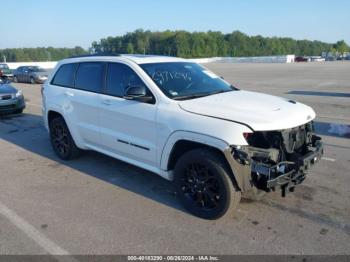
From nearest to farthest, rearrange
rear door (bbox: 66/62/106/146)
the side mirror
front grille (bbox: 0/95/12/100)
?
the side mirror
rear door (bbox: 66/62/106/146)
front grille (bbox: 0/95/12/100)

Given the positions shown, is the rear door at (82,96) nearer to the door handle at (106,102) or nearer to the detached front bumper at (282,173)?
the door handle at (106,102)

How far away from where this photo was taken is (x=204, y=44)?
440 ft

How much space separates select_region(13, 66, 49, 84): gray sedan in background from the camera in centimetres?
2405

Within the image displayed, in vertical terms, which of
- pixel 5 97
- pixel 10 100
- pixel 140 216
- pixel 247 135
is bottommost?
pixel 140 216

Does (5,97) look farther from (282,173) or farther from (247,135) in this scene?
(282,173)

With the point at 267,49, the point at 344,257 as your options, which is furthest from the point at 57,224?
the point at 267,49

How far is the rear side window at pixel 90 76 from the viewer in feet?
16.8

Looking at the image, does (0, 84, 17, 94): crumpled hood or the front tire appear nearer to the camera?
the front tire

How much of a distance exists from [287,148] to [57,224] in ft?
8.99

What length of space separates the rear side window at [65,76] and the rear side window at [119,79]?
1110 millimetres

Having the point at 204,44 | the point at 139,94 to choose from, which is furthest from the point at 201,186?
the point at 204,44

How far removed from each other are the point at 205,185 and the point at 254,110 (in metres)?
1.01

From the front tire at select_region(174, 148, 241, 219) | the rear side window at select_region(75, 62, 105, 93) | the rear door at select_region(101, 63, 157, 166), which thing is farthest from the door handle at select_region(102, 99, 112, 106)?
the front tire at select_region(174, 148, 241, 219)

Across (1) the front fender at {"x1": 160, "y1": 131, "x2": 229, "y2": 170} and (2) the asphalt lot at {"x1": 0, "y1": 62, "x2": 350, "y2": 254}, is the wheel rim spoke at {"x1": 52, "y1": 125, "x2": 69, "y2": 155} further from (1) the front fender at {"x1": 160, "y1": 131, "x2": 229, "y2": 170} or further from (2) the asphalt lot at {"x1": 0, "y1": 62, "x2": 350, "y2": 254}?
(1) the front fender at {"x1": 160, "y1": 131, "x2": 229, "y2": 170}
